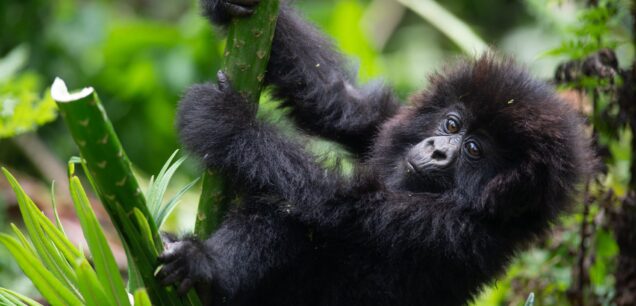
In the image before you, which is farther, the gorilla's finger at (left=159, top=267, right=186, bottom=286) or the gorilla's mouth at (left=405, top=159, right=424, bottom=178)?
the gorilla's mouth at (left=405, top=159, right=424, bottom=178)

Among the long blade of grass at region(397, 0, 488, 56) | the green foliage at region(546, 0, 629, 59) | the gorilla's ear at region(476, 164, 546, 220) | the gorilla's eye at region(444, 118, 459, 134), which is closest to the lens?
the gorilla's ear at region(476, 164, 546, 220)

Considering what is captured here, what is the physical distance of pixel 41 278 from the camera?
7.64ft

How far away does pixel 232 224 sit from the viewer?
2.81 m

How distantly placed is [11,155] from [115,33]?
1.48 m

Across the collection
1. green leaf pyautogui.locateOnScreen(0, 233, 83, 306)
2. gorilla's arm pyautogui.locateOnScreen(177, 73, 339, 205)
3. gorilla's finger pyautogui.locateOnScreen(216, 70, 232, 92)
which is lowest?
green leaf pyautogui.locateOnScreen(0, 233, 83, 306)

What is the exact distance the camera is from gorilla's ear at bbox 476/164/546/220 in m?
3.01

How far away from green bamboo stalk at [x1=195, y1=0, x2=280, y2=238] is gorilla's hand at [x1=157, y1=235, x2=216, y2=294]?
16 centimetres

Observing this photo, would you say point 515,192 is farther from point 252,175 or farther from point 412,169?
point 252,175

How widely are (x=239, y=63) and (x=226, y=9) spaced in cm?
23

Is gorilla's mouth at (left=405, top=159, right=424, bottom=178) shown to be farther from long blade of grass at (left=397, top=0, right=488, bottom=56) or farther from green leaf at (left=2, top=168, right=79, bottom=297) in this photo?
long blade of grass at (left=397, top=0, right=488, bottom=56)

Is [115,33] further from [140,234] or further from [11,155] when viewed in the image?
[140,234]

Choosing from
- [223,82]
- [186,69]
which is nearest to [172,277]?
[223,82]

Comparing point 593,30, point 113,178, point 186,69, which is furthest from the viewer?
point 186,69

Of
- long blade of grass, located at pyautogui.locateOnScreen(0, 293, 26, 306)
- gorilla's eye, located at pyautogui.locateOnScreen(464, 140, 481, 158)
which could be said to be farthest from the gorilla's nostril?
long blade of grass, located at pyautogui.locateOnScreen(0, 293, 26, 306)
